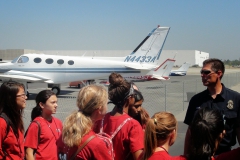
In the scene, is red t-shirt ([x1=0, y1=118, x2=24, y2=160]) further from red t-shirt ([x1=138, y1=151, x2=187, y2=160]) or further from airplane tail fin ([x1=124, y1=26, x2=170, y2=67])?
airplane tail fin ([x1=124, y1=26, x2=170, y2=67])

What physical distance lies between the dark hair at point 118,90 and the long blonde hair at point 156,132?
823 mm

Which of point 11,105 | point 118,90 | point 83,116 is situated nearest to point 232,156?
point 83,116

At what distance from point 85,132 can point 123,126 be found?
0.61 metres

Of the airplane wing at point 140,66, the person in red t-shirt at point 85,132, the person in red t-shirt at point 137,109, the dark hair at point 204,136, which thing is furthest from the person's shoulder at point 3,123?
the airplane wing at point 140,66

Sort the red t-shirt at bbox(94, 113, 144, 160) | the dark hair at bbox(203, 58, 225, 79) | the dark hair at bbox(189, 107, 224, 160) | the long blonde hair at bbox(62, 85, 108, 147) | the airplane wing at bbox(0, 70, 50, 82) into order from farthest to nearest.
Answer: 1. the airplane wing at bbox(0, 70, 50, 82)
2. the dark hair at bbox(203, 58, 225, 79)
3. the red t-shirt at bbox(94, 113, 144, 160)
4. the long blonde hair at bbox(62, 85, 108, 147)
5. the dark hair at bbox(189, 107, 224, 160)

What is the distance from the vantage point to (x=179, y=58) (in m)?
107

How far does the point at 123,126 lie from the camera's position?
3363 millimetres

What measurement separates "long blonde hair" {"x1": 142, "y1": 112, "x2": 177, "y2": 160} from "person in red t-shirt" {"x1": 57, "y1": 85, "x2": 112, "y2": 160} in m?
0.33

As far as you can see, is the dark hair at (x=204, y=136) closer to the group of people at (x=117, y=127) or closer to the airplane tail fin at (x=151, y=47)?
the group of people at (x=117, y=127)

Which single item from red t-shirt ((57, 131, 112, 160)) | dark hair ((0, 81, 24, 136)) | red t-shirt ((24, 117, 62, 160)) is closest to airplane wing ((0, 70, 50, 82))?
red t-shirt ((24, 117, 62, 160))

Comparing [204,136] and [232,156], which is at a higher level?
[204,136]

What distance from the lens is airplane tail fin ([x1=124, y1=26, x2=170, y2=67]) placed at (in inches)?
966

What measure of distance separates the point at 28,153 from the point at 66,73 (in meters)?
17.7

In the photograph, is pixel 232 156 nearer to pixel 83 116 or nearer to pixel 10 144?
pixel 83 116
